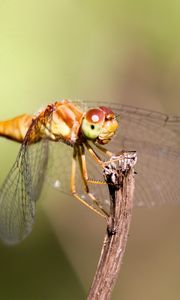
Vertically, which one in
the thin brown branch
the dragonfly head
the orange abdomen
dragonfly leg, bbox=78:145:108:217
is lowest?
the thin brown branch

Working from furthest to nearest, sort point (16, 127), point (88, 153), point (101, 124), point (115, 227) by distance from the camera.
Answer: point (16, 127)
point (88, 153)
point (101, 124)
point (115, 227)

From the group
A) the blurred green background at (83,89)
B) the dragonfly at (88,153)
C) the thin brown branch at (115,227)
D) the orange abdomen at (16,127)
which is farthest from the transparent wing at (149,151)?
the thin brown branch at (115,227)

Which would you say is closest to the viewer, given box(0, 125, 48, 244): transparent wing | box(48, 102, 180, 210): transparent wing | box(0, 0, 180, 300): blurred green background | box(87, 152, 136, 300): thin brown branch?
box(87, 152, 136, 300): thin brown branch

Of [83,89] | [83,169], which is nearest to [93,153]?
[83,169]

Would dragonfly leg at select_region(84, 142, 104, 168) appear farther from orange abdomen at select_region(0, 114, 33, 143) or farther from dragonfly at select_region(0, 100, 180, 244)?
orange abdomen at select_region(0, 114, 33, 143)

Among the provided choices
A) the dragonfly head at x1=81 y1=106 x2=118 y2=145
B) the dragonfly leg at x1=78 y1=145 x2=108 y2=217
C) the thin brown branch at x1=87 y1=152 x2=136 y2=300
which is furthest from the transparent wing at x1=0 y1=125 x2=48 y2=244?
the thin brown branch at x1=87 y1=152 x2=136 y2=300

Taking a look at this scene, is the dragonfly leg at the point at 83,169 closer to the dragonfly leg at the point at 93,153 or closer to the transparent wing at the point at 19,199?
the dragonfly leg at the point at 93,153

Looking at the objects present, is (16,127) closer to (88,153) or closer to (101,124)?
(88,153)
